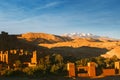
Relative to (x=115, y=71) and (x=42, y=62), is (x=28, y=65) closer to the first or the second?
(x=42, y=62)

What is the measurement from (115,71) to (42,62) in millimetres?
8187

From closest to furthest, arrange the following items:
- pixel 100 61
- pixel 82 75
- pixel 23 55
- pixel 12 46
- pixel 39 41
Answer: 1. pixel 82 75
2. pixel 23 55
3. pixel 100 61
4. pixel 12 46
5. pixel 39 41

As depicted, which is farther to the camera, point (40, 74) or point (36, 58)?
point (36, 58)

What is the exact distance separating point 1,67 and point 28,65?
3660 millimetres

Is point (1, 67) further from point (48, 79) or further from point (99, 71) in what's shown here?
point (99, 71)

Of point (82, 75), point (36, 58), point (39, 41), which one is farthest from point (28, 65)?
point (39, 41)

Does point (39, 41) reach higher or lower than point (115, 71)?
higher

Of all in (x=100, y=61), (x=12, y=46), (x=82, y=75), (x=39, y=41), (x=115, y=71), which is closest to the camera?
(x=82, y=75)

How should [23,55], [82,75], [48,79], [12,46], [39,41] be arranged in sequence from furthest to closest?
[39,41]
[12,46]
[23,55]
[82,75]
[48,79]

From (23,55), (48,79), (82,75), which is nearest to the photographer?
(48,79)

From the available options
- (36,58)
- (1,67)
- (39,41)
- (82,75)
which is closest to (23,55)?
(36,58)

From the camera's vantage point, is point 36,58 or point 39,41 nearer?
point 36,58

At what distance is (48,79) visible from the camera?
28.3 m

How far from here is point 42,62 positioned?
3650 cm
